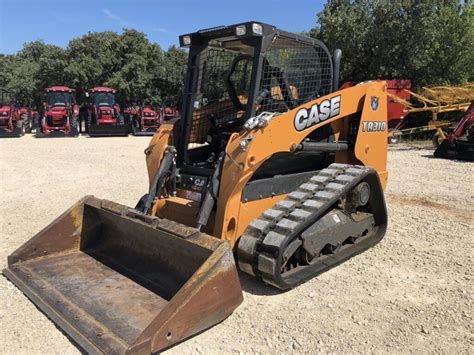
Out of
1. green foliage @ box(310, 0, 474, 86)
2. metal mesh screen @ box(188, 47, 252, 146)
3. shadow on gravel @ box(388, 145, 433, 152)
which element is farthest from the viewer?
green foliage @ box(310, 0, 474, 86)

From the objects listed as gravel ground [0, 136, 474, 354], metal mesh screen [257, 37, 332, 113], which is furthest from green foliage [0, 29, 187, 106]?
metal mesh screen [257, 37, 332, 113]

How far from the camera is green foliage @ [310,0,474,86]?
18188 millimetres

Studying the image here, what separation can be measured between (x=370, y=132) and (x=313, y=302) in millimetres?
2434

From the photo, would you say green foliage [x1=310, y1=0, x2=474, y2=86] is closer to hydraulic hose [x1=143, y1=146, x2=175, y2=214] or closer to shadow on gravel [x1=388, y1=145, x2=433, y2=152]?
shadow on gravel [x1=388, y1=145, x2=433, y2=152]

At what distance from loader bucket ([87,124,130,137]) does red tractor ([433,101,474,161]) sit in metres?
14.3

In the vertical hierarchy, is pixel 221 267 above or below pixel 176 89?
below

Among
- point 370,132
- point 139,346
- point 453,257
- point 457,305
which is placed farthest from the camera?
point 370,132

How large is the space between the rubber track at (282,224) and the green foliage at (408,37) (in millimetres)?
16130

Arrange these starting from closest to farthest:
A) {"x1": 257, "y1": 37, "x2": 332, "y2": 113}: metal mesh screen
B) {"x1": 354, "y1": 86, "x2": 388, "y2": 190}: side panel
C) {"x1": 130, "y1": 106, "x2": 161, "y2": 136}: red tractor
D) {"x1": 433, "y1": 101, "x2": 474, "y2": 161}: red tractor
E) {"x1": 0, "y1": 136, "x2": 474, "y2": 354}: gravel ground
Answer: {"x1": 0, "y1": 136, "x2": 474, "y2": 354}: gravel ground → {"x1": 257, "y1": 37, "x2": 332, "y2": 113}: metal mesh screen → {"x1": 354, "y1": 86, "x2": 388, "y2": 190}: side panel → {"x1": 433, "y1": 101, "x2": 474, "y2": 161}: red tractor → {"x1": 130, "y1": 106, "x2": 161, "y2": 136}: red tractor

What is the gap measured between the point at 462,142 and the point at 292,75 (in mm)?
9614

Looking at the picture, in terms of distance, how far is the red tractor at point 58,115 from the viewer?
67.6 ft

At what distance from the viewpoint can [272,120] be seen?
3963 millimetres

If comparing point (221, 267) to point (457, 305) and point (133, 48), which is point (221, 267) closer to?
point (457, 305)

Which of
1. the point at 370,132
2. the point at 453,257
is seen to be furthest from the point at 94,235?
the point at 453,257
